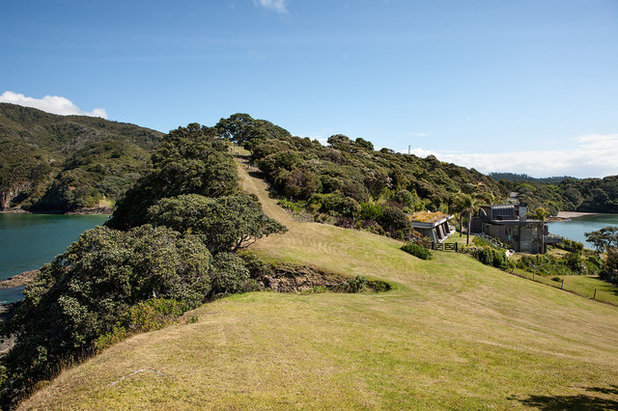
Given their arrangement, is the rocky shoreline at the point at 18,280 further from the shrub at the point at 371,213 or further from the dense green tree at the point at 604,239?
the dense green tree at the point at 604,239

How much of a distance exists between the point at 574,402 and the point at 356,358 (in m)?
5.87

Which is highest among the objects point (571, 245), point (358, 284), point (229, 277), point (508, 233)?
point (508, 233)

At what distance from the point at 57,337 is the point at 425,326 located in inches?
640

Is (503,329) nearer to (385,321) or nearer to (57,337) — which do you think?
(385,321)

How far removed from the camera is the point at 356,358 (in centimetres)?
1088

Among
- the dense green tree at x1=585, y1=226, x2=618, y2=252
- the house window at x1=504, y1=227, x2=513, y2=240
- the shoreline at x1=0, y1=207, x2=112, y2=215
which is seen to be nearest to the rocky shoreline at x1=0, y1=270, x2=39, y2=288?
the house window at x1=504, y1=227, x2=513, y2=240

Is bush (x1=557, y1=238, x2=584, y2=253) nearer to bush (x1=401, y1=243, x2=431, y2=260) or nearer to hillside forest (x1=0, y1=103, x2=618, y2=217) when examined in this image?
hillside forest (x1=0, y1=103, x2=618, y2=217)

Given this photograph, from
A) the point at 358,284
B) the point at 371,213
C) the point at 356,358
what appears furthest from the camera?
the point at 371,213

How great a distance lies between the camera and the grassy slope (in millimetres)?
8141

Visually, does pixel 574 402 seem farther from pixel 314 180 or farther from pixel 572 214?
pixel 572 214

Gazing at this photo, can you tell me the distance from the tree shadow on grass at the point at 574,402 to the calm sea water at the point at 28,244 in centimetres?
4076

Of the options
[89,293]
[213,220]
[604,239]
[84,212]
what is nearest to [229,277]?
[213,220]

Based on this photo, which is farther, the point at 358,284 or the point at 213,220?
the point at 213,220

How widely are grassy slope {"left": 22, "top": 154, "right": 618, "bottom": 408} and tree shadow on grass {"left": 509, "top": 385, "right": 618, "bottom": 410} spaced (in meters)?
0.06
